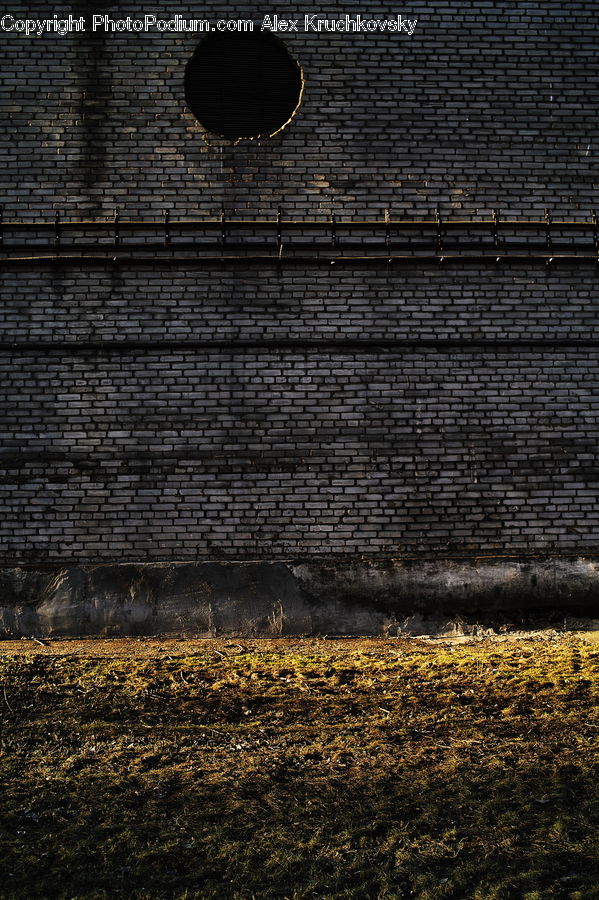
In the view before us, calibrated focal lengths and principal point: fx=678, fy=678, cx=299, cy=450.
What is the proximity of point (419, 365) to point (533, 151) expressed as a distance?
2.02 meters

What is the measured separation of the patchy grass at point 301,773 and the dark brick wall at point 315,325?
1.10 m

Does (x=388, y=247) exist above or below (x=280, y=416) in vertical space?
above

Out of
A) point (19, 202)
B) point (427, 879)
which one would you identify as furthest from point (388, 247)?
point (427, 879)

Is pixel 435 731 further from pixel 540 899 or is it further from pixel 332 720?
pixel 540 899

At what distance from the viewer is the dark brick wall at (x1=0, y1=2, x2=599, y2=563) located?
530 cm

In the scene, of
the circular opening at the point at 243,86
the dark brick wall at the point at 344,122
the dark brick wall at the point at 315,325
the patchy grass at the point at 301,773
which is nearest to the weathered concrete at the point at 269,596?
the dark brick wall at the point at 315,325

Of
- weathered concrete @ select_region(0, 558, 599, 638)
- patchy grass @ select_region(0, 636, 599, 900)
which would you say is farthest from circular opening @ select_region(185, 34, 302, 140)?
patchy grass @ select_region(0, 636, 599, 900)

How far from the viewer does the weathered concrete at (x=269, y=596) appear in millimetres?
5137

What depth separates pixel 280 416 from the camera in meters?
5.37

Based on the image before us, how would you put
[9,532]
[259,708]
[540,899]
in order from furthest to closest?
[9,532], [259,708], [540,899]

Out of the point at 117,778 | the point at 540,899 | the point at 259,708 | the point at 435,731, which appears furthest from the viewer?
the point at 259,708

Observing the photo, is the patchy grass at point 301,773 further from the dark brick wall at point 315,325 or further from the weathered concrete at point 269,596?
the dark brick wall at point 315,325

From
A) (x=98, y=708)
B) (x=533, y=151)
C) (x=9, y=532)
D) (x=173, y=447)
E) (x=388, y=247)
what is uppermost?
(x=533, y=151)

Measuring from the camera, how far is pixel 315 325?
5.42 meters
